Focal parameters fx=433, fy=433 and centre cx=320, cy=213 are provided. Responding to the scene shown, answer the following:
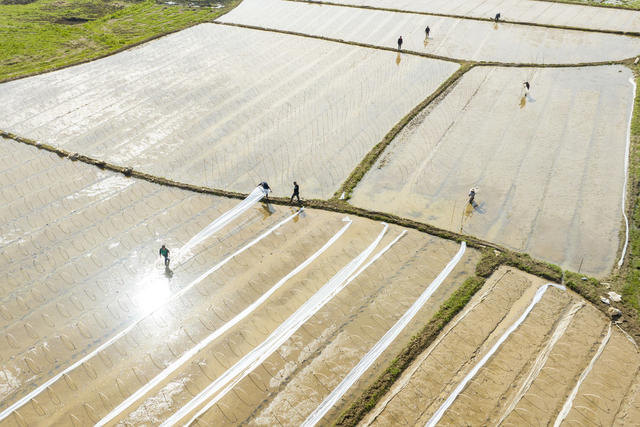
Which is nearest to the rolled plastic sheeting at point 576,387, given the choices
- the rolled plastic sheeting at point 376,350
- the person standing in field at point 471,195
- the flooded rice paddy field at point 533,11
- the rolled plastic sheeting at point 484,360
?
the rolled plastic sheeting at point 484,360

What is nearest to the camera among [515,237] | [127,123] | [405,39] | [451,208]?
[515,237]

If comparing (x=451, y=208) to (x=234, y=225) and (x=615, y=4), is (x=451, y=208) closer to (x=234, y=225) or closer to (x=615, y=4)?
(x=234, y=225)

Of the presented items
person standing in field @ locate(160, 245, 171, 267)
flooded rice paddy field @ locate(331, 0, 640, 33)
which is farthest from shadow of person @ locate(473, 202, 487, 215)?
flooded rice paddy field @ locate(331, 0, 640, 33)

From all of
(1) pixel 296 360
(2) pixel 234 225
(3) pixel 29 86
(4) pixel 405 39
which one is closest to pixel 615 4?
(4) pixel 405 39

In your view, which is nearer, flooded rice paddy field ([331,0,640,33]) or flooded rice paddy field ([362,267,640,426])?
flooded rice paddy field ([362,267,640,426])

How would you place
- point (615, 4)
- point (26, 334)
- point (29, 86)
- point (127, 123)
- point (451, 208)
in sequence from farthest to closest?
point (615, 4), point (29, 86), point (127, 123), point (451, 208), point (26, 334)

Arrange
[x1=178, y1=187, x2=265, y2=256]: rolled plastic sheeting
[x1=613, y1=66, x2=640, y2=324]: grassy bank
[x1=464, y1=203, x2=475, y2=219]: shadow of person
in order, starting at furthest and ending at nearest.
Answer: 1. [x1=464, y1=203, x2=475, y2=219]: shadow of person
2. [x1=178, y1=187, x2=265, y2=256]: rolled plastic sheeting
3. [x1=613, y1=66, x2=640, y2=324]: grassy bank

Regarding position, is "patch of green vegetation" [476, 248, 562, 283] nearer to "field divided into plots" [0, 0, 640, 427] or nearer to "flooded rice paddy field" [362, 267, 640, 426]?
"field divided into plots" [0, 0, 640, 427]
